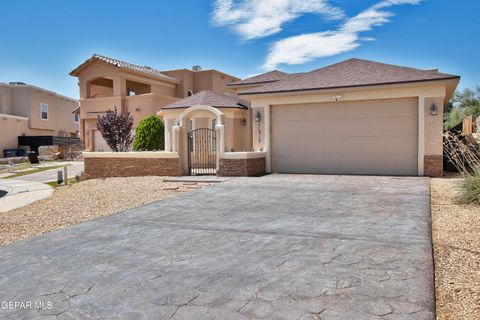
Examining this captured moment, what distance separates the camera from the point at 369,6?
1539 centimetres

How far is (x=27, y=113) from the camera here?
122ft

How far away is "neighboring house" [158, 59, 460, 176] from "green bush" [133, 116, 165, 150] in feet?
14.2

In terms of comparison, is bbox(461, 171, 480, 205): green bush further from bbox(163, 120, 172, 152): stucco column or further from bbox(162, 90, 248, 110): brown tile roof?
bbox(163, 120, 172, 152): stucco column

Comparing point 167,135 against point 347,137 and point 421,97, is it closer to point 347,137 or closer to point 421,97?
point 347,137

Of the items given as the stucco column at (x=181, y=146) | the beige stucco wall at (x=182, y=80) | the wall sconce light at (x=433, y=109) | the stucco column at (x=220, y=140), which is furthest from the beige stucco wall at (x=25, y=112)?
the wall sconce light at (x=433, y=109)

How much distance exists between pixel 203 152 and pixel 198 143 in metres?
0.49

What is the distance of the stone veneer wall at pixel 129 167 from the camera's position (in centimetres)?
1634

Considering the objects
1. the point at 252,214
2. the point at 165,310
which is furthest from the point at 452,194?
the point at 165,310

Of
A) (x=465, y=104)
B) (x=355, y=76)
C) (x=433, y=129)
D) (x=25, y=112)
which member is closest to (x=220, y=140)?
(x=355, y=76)

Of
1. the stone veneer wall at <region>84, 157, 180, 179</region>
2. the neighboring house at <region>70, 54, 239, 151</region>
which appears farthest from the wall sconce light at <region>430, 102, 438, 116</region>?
the neighboring house at <region>70, 54, 239, 151</region>

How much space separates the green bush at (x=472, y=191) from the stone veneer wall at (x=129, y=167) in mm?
10846

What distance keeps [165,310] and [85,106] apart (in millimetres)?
29975

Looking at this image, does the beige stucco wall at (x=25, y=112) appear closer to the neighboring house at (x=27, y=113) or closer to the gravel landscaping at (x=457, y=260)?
the neighboring house at (x=27, y=113)

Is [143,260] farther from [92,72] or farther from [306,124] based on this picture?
[92,72]
